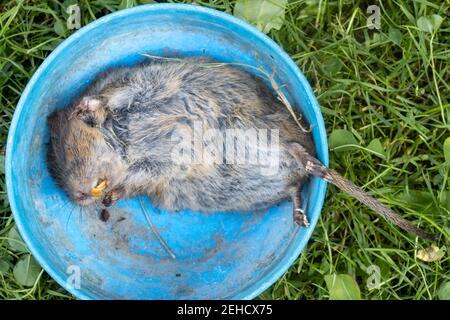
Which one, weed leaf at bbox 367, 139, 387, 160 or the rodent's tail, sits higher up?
the rodent's tail

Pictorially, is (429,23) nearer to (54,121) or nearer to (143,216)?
(143,216)

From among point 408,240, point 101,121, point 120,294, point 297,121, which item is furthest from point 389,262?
point 101,121

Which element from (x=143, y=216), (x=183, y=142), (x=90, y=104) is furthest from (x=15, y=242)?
(x=183, y=142)

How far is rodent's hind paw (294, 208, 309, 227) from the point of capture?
8.58 ft

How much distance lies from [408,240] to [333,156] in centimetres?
57

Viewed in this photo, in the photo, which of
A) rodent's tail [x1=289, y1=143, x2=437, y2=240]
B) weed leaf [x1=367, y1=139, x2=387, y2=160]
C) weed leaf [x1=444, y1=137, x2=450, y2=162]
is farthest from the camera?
weed leaf [x1=367, y1=139, x2=387, y2=160]

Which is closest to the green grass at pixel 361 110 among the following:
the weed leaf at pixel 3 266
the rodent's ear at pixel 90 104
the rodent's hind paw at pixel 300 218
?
the weed leaf at pixel 3 266

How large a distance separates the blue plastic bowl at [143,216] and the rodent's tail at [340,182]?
11cm

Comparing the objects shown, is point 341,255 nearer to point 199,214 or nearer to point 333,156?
point 333,156

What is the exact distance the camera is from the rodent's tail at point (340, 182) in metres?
2.46

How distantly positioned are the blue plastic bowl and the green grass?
10.5 inches

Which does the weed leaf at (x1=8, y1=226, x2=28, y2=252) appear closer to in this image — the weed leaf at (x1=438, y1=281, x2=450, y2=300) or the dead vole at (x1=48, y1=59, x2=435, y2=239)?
the dead vole at (x1=48, y1=59, x2=435, y2=239)

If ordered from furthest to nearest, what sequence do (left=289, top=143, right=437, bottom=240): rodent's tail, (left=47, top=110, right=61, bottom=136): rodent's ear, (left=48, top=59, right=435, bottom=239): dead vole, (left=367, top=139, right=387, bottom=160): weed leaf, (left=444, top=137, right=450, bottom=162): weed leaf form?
(left=367, top=139, right=387, bottom=160): weed leaf → (left=444, top=137, right=450, bottom=162): weed leaf → (left=47, top=110, right=61, bottom=136): rodent's ear → (left=48, top=59, right=435, bottom=239): dead vole → (left=289, top=143, right=437, bottom=240): rodent's tail

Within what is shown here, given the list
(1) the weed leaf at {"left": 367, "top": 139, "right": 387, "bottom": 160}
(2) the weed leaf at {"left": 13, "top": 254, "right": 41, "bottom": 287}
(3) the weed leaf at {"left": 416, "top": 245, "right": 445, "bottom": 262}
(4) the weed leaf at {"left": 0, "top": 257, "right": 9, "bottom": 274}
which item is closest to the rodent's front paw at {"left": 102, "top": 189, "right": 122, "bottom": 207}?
(2) the weed leaf at {"left": 13, "top": 254, "right": 41, "bottom": 287}
